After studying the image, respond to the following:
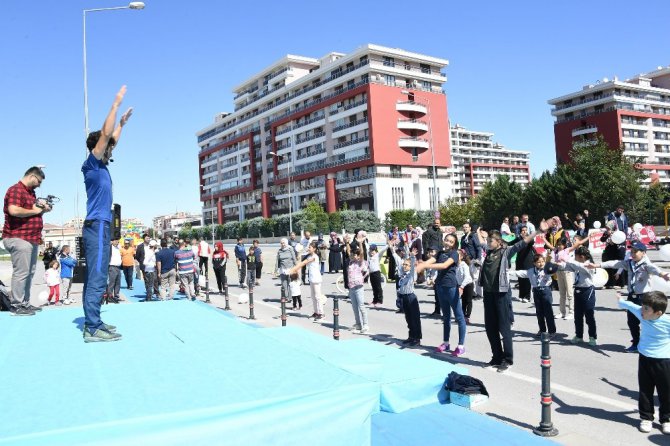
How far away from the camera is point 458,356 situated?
843 cm

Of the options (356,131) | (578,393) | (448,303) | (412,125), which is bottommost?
(578,393)

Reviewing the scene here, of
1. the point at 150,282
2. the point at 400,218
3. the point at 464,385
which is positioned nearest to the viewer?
the point at 464,385

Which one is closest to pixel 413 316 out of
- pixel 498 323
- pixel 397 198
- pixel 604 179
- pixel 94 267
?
pixel 498 323

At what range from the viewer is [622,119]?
273 feet

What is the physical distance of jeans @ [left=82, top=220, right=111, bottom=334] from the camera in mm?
4785

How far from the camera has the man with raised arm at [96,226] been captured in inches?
188

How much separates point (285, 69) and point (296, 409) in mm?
Result: 89317

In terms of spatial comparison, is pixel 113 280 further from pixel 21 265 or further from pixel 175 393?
pixel 175 393

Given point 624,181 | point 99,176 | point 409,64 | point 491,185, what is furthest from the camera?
point 409,64

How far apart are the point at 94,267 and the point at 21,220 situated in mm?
2297

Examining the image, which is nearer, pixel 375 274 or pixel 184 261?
pixel 375 274

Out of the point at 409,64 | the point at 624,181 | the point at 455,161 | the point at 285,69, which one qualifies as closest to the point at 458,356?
the point at 624,181

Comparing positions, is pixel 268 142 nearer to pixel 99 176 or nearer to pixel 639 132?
pixel 639 132

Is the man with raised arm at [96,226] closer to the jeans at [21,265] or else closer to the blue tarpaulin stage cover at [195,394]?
the blue tarpaulin stage cover at [195,394]
